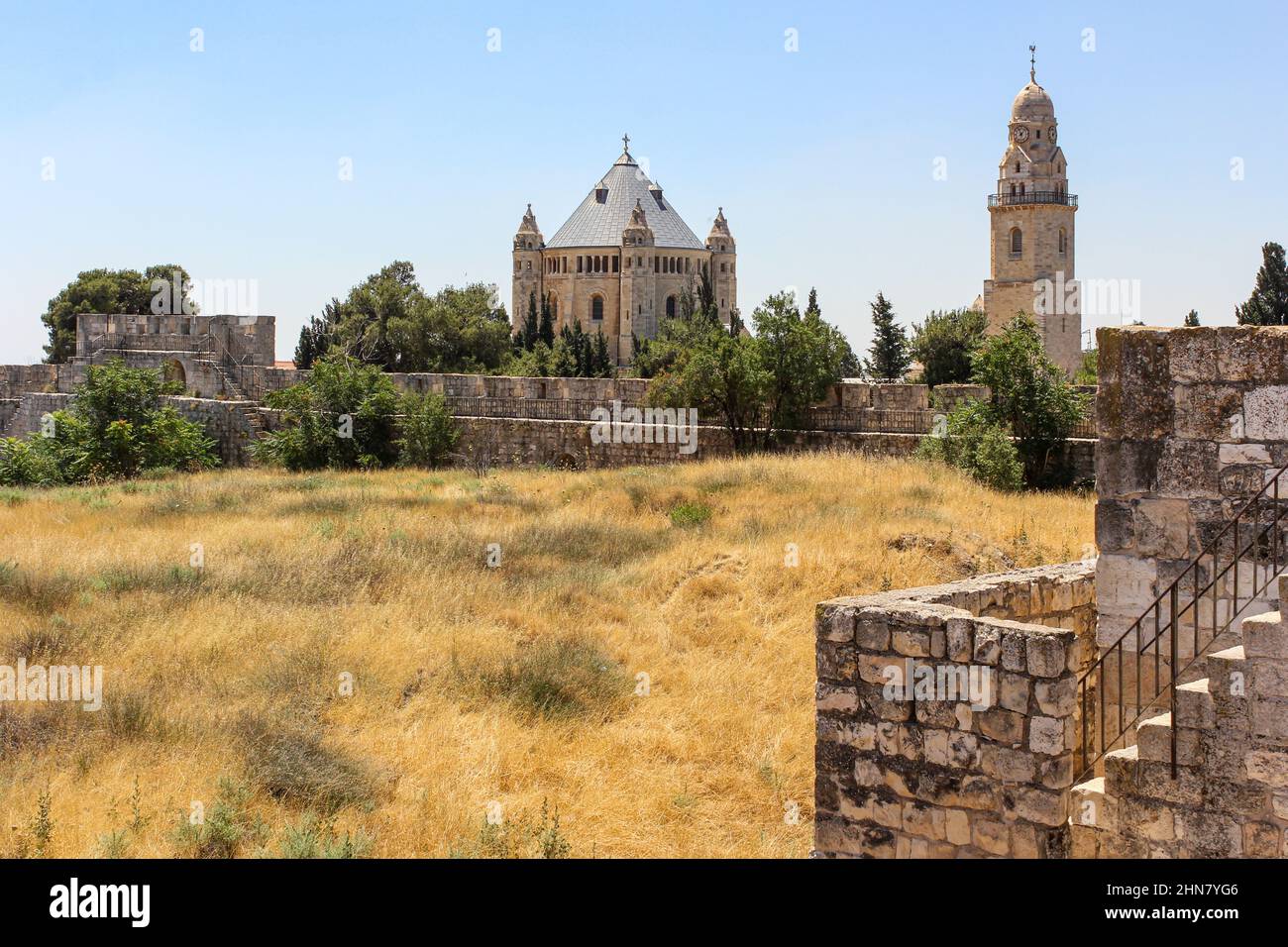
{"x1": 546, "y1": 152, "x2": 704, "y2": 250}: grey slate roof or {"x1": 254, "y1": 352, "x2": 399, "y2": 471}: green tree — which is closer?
{"x1": 254, "y1": 352, "x2": 399, "y2": 471}: green tree

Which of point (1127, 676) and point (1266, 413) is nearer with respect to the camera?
point (1266, 413)

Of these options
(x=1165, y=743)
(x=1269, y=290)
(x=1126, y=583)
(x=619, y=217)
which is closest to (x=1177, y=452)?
(x=1126, y=583)

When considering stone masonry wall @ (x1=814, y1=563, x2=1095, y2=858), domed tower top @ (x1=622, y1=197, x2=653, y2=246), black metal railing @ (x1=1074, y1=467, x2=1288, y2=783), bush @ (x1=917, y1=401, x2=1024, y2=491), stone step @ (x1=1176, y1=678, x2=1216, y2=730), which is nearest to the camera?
stone step @ (x1=1176, y1=678, x2=1216, y2=730)

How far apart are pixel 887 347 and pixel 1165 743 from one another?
164 feet

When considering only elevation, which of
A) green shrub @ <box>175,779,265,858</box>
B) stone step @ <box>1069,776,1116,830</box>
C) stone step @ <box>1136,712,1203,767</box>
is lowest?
green shrub @ <box>175,779,265,858</box>

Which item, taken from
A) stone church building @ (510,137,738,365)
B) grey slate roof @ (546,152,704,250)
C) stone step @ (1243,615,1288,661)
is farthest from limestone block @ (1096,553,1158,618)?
grey slate roof @ (546,152,704,250)

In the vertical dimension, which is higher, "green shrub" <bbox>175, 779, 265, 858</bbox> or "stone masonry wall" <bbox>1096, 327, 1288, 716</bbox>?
"stone masonry wall" <bbox>1096, 327, 1288, 716</bbox>

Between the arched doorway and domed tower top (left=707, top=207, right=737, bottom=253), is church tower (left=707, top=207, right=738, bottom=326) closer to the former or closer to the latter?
domed tower top (left=707, top=207, right=737, bottom=253)

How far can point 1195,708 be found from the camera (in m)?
4.96

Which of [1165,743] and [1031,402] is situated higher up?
[1031,402]

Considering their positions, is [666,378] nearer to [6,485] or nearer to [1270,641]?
[6,485]

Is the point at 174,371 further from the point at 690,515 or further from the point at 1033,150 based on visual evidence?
the point at 1033,150

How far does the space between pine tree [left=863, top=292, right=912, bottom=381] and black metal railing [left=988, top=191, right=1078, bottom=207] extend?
15283mm

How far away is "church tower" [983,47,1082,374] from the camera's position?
64062 millimetres
